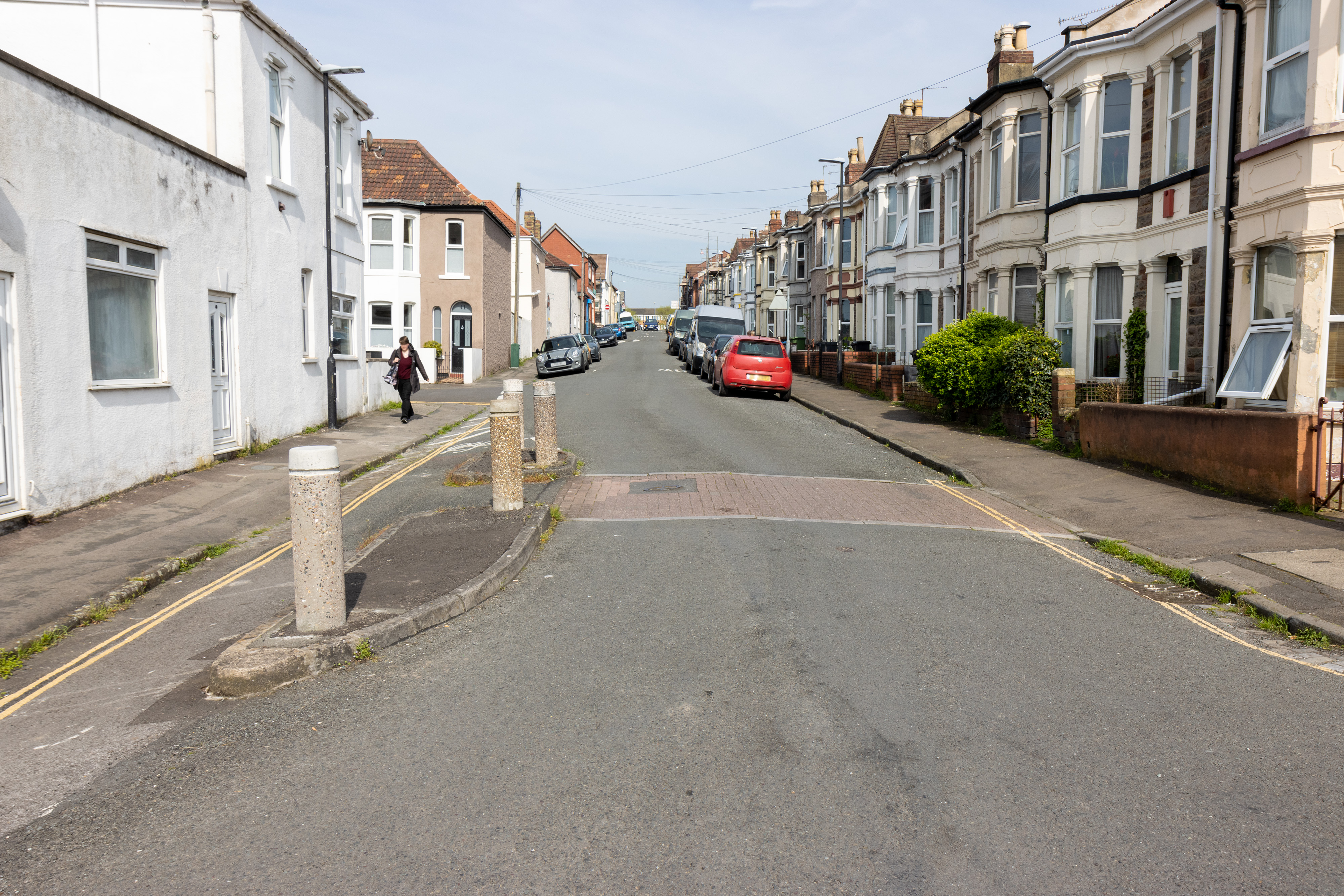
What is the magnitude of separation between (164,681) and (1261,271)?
14153mm

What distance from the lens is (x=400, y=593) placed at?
704 centimetres

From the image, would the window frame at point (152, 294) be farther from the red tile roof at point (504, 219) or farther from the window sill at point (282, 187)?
the red tile roof at point (504, 219)

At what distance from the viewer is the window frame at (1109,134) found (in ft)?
58.1

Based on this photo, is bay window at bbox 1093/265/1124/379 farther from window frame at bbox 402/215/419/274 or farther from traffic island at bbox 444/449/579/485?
window frame at bbox 402/215/419/274

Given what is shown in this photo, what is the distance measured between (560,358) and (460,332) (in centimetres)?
413

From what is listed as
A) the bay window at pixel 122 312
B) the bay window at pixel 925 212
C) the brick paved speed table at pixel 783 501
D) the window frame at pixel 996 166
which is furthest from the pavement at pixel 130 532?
the bay window at pixel 925 212

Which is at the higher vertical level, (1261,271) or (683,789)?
(1261,271)

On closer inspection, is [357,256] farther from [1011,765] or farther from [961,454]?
[1011,765]

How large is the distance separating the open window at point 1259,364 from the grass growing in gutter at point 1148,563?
15.7 feet

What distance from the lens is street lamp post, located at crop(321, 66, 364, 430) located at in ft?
58.7

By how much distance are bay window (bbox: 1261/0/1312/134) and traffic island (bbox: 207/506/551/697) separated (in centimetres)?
1091

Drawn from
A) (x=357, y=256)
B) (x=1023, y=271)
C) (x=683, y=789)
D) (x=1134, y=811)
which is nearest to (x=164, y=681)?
(x=683, y=789)

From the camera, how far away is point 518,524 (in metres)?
9.41

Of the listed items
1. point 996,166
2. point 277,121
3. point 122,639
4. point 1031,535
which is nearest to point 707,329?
point 996,166
